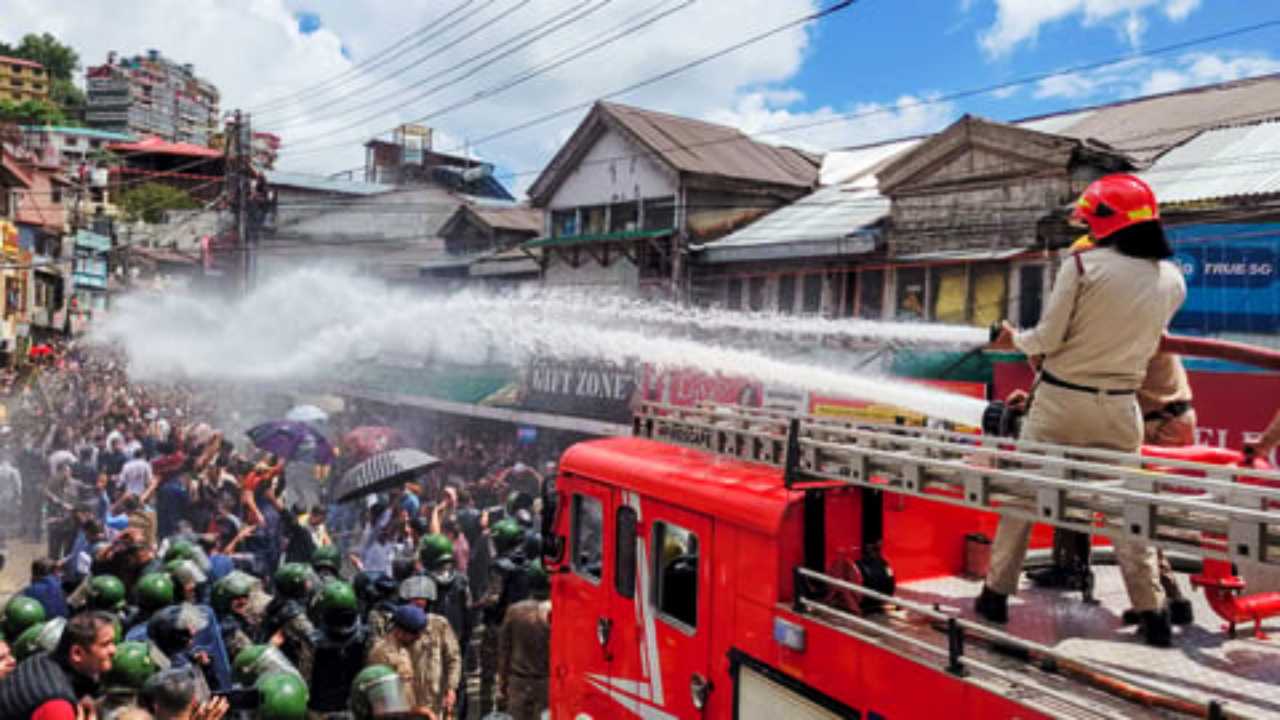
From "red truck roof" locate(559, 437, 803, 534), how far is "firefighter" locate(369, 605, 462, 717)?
5.40 ft

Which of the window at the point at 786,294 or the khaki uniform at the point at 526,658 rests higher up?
the window at the point at 786,294

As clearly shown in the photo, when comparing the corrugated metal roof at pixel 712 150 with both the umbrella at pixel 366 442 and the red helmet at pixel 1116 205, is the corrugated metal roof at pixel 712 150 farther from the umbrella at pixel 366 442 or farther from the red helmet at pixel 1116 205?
the red helmet at pixel 1116 205

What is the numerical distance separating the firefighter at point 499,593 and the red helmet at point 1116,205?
18.9 ft

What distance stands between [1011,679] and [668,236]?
1770 centimetres

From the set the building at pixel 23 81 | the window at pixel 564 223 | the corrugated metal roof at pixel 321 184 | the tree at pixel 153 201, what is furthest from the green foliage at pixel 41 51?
the window at pixel 564 223

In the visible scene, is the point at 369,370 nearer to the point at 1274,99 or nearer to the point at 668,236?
the point at 668,236

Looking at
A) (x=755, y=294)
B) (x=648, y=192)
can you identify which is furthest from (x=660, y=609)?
(x=648, y=192)

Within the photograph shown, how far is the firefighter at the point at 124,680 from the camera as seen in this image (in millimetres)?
5281

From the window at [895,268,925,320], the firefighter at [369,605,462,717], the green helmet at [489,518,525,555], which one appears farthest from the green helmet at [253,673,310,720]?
the window at [895,268,925,320]

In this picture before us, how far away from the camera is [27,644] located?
6.28 m

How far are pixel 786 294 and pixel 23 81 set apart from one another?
130033mm

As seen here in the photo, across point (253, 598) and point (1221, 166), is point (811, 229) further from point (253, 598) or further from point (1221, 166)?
point (253, 598)

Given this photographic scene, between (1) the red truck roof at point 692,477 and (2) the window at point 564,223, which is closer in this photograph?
(1) the red truck roof at point 692,477

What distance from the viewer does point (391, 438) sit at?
18.9m
